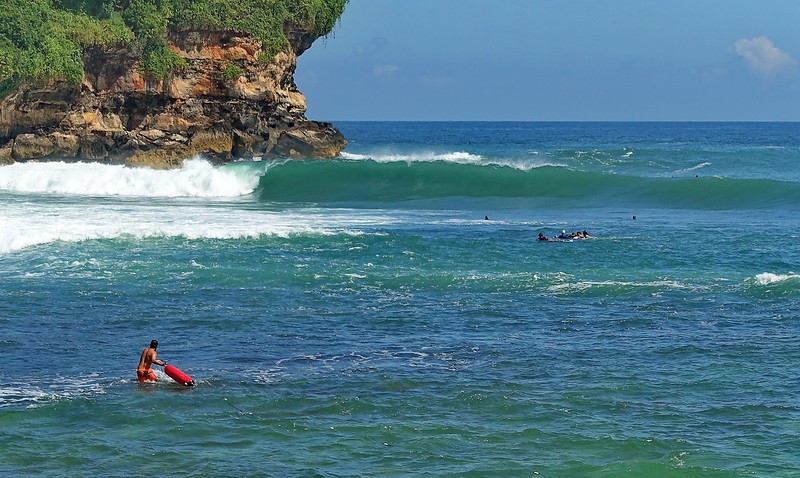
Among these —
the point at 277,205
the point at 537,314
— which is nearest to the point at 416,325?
the point at 537,314

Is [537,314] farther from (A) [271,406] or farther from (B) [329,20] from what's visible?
(B) [329,20]

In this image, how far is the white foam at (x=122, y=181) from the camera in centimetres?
4028

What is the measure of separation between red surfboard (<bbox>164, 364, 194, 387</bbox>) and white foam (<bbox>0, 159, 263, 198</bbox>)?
27.2 m

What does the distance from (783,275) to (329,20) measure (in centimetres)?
3257

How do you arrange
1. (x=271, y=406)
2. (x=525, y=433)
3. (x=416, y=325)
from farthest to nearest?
(x=416, y=325)
(x=271, y=406)
(x=525, y=433)

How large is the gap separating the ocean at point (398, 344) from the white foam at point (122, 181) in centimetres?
869

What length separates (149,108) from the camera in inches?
1767

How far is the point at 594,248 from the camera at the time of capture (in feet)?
79.9

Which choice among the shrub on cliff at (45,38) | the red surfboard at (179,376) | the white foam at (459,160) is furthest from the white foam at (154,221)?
the white foam at (459,160)

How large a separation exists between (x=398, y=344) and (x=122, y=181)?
27.6m

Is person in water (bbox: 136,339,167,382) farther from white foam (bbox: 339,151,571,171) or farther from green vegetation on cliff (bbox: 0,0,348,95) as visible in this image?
white foam (bbox: 339,151,571,171)

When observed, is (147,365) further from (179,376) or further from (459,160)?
(459,160)


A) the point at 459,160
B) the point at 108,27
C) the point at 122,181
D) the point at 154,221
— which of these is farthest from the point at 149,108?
the point at 154,221

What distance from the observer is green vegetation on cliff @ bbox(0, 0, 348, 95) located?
4212 centimetres
